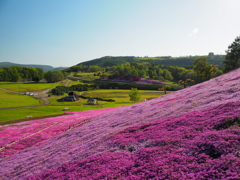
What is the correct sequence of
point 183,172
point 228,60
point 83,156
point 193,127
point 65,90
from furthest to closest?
point 65,90, point 228,60, point 83,156, point 193,127, point 183,172

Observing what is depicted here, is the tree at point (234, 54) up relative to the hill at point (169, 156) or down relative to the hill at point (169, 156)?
up

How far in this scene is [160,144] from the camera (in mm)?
12078

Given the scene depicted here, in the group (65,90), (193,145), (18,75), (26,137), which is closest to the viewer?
(193,145)

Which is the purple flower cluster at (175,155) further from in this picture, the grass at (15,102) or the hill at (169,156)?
the grass at (15,102)

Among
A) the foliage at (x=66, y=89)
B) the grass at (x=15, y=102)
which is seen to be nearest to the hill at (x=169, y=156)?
the grass at (x=15, y=102)

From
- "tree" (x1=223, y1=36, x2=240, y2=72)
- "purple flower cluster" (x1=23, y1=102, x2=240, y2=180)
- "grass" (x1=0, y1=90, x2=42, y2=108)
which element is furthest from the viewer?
"grass" (x1=0, y1=90, x2=42, y2=108)

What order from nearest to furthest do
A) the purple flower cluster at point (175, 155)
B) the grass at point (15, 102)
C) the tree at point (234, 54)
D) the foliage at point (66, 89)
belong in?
the purple flower cluster at point (175, 155) < the tree at point (234, 54) < the grass at point (15, 102) < the foliage at point (66, 89)

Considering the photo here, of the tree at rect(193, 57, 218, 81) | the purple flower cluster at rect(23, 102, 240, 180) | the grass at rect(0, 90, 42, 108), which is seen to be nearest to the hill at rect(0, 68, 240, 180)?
the purple flower cluster at rect(23, 102, 240, 180)

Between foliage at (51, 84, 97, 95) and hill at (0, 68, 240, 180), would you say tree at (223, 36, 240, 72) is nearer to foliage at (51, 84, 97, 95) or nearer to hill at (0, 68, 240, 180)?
hill at (0, 68, 240, 180)

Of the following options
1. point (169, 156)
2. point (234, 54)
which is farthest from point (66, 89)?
point (169, 156)

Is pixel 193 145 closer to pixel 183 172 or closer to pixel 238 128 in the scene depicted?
pixel 183 172

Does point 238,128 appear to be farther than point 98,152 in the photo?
No

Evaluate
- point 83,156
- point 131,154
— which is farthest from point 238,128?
point 83,156

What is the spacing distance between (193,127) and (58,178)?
11071 millimetres
